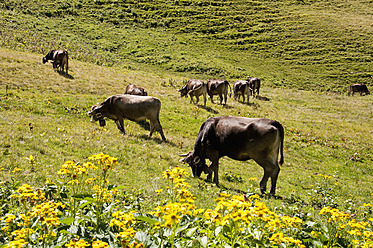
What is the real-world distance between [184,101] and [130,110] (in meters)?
9.09

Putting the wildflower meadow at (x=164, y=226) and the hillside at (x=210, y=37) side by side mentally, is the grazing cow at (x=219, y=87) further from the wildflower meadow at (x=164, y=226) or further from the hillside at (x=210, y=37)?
the wildflower meadow at (x=164, y=226)

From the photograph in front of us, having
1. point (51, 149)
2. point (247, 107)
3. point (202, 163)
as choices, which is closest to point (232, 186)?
point (202, 163)

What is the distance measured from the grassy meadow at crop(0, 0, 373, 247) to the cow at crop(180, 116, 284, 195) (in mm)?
858

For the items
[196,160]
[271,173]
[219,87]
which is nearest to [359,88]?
[219,87]

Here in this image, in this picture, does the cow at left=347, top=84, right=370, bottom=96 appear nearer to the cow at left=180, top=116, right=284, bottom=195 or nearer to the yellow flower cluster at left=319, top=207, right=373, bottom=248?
the cow at left=180, top=116, right=284, bottom=195

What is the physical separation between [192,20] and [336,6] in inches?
1877

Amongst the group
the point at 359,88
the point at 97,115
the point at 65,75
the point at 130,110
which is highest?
the point at 65,75

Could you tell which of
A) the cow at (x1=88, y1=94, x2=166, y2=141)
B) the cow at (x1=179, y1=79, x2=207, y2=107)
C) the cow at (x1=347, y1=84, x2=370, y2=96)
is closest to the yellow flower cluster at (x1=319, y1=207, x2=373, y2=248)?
the cow at (x1=88, y1=94, x2=166, y2=141)

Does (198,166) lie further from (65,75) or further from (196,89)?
(65,75)

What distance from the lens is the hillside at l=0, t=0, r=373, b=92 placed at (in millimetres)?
42875

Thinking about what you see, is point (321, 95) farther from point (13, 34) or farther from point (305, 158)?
point (13, 34)

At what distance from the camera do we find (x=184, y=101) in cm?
2300

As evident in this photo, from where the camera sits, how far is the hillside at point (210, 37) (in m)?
42.9

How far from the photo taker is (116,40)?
171 feet
